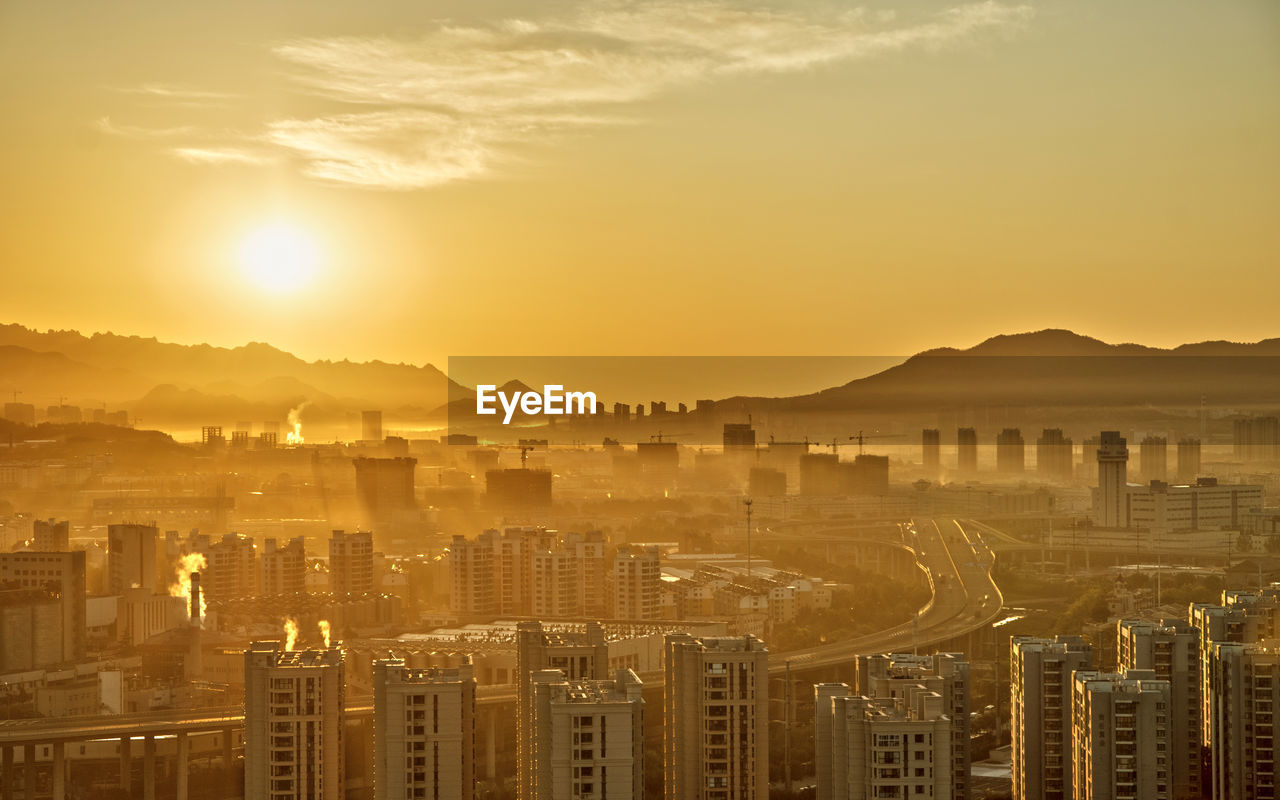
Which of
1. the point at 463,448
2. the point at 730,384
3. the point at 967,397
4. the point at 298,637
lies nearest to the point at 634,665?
the point at 298,637

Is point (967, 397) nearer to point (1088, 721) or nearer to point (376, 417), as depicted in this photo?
point (376, 417)

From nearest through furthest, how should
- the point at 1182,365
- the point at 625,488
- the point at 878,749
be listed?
the point at 878,749, the point at 1182,365, the point at 625,488

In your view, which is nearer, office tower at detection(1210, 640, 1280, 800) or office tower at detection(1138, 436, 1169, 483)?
office tower at detection(1210, 640, 1280, 800)

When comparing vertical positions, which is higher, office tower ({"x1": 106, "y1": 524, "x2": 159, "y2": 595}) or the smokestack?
office tower ({"x1": 106, "y1": 524, "x2": 159, "y2": 595})

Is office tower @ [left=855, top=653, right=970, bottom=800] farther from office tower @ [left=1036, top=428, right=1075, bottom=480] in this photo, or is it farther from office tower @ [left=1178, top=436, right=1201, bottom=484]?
office tower @ [left=1036, top=428, right=1075, bottom=480]

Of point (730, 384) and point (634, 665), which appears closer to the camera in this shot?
point (634, 665)

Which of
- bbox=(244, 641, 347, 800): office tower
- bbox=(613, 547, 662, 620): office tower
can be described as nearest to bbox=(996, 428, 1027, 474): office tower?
bbox=(613, 547, 662, 620): office tower

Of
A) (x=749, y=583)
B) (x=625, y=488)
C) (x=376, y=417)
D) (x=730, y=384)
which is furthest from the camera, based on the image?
(x=625, y=488)

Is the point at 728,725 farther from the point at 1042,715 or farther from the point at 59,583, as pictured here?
the point at 59,583
